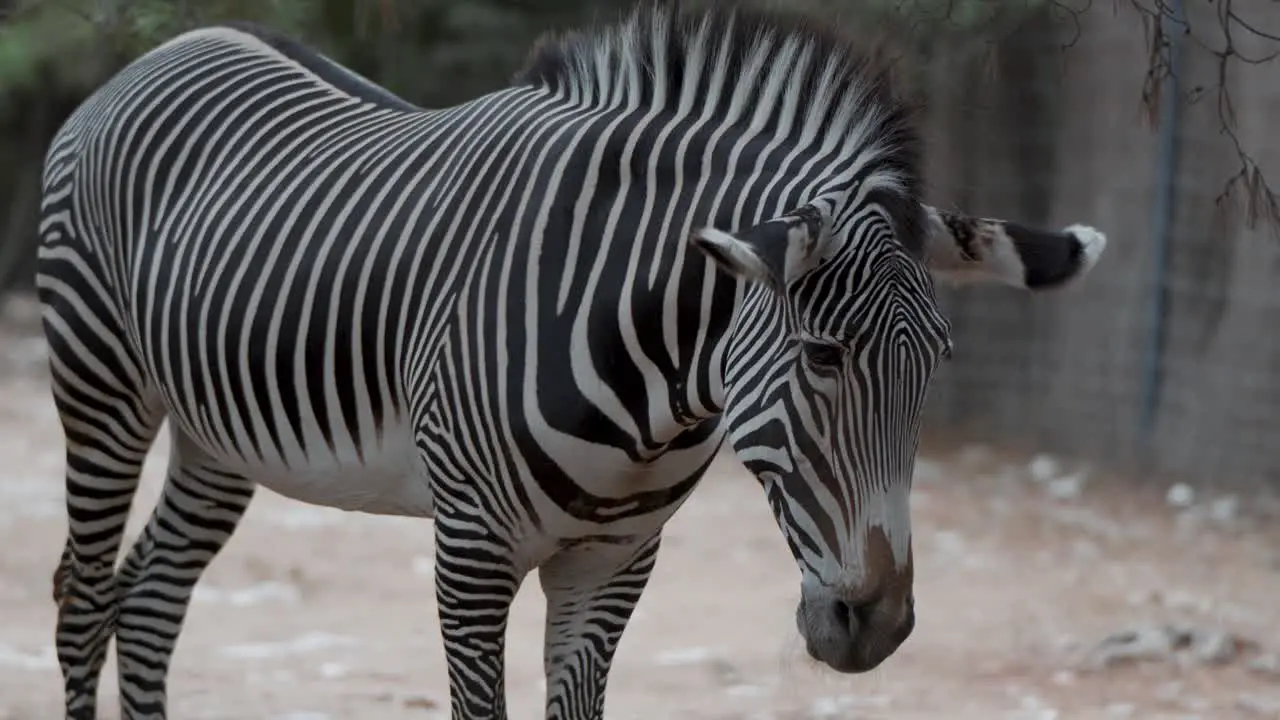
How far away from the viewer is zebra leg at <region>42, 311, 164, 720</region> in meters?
4.65

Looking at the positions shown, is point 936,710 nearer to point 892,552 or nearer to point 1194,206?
point 892,552

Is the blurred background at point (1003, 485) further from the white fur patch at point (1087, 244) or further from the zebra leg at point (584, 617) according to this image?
the zebra leg at point (584, 617)

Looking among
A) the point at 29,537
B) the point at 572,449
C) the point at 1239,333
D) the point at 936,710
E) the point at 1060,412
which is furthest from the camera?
the point at 1060,412

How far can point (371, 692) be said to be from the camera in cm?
586

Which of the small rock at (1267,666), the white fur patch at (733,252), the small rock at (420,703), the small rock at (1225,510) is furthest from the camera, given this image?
the small rock at (1225,510)

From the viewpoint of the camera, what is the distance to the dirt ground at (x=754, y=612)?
18.9 feet

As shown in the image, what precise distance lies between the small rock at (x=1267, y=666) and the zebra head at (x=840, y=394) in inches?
141

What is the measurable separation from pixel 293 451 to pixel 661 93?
1.29m

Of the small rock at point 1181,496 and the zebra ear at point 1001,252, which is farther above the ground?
the zebra ear at point 1001,252

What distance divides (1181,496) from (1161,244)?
154cm

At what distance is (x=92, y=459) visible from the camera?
4711 millimetres

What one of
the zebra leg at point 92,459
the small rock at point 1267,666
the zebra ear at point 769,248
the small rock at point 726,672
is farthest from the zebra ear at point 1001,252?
the small rock at point 1267,666

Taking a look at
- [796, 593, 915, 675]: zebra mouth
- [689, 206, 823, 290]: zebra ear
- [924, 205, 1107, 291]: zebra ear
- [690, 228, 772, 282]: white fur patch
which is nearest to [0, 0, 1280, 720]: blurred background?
[924, 205, 1107, 291]: zebra ear

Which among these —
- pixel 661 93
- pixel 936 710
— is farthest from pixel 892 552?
pixel 936 710
